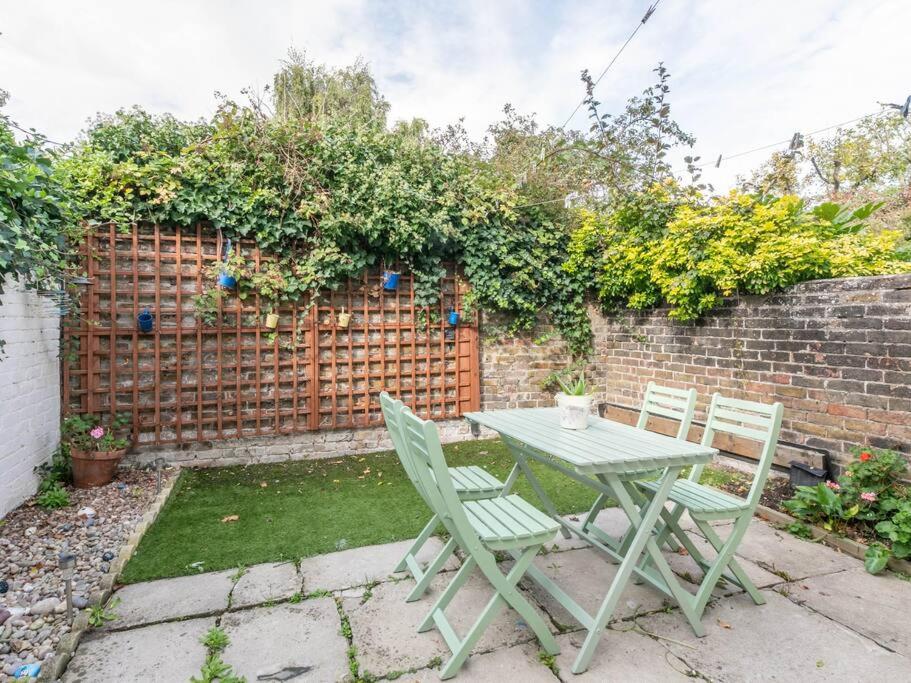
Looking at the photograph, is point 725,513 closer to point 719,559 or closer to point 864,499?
point 719,559

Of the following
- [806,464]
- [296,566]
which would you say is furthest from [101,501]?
[806,464]

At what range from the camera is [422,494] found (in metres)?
2.04

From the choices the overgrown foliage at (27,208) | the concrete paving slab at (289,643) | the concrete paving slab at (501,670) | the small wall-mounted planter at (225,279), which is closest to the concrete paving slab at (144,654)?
the concrete paving slab at (289,643)

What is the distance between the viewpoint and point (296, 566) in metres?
2.49

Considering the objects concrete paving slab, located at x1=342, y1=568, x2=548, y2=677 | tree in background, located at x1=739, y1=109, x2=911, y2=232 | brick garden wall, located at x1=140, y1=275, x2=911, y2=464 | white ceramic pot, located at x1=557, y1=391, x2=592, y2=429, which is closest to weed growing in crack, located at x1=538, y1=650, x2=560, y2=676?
concrete paving slab, located at x1=342, y1=568, x2=548, y2=677

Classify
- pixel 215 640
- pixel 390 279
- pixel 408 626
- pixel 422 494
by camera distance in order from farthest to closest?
pixel 390 279 → pixel 422 494 → pixel 408 626 → pixel 215 640

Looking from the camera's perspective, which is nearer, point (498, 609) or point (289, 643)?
point (498, 609)

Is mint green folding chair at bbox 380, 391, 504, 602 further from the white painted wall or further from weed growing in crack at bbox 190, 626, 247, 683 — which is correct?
the white painted wall

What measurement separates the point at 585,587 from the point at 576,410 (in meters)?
0.87

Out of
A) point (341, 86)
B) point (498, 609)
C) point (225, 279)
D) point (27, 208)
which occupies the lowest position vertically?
point (498, 609)

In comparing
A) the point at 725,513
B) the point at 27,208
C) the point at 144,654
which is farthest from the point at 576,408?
the point at 27,208

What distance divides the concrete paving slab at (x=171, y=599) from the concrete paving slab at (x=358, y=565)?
0.40m

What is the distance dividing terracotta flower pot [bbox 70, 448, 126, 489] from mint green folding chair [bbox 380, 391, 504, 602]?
2.83 meters

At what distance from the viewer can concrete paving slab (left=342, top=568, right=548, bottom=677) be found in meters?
1.75
